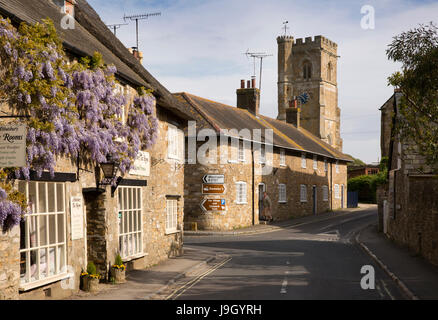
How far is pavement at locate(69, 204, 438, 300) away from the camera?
11.5m

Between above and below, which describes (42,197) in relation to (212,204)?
above

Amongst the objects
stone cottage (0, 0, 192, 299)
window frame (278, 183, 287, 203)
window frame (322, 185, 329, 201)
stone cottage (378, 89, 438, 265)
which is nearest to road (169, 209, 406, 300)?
stone cottage (378, 89, 438, 265)

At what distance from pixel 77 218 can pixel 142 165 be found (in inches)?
150

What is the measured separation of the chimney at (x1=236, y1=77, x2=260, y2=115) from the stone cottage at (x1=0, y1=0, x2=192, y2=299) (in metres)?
22.9

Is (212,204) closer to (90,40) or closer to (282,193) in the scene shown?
(282,193)

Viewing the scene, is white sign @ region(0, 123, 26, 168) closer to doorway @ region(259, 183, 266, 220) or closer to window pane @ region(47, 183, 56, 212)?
window pane @ region(47, 183, 56, 212)

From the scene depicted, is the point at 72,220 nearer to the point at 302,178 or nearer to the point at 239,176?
the point at 239,176

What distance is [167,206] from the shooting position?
18.2 metres

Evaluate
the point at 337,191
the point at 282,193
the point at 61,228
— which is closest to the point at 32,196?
the point at 61,228

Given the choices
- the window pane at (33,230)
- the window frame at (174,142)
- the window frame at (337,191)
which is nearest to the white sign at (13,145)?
the window pane at (33,230)

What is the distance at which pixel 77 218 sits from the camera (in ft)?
37.4

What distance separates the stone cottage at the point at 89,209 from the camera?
9.55 metres

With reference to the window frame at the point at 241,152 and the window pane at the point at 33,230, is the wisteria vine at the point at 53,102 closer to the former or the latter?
the window pane at the point at 33,230

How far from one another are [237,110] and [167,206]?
21.9 metres
